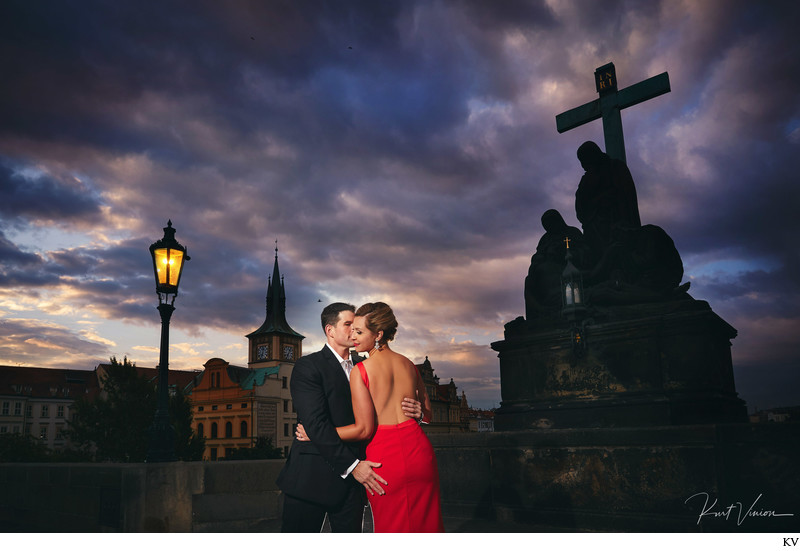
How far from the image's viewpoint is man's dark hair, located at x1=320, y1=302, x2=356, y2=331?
3318mm

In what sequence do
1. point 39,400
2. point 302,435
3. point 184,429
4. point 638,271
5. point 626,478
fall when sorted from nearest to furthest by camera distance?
point 302,435, point 626,478, point 638,271, point 184,429, point 39,400

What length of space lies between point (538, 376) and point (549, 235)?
222 centimetres

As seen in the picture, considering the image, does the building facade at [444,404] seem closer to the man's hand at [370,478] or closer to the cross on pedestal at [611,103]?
the cross on pedestal at [611,103]

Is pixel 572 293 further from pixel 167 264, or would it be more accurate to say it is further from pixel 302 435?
pixel 167 264

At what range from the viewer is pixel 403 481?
2998mm

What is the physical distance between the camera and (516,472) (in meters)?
6.26

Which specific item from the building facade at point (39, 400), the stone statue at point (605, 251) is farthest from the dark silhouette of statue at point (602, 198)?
the building facade at point (39, 400)

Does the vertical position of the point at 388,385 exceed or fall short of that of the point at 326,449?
it exceeds it

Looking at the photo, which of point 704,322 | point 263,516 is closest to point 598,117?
point 704,322

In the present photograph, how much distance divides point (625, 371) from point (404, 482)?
4587 millimetres

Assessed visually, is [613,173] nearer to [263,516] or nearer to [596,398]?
[596,398]

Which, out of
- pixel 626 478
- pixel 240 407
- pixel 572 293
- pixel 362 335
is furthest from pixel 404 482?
pixel 240 407

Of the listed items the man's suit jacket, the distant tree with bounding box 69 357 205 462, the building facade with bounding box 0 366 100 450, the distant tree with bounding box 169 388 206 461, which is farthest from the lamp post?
the building facade with bounding box 0 366 100 450

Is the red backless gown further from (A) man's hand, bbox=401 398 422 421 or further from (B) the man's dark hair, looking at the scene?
(B) the man's dark hair
